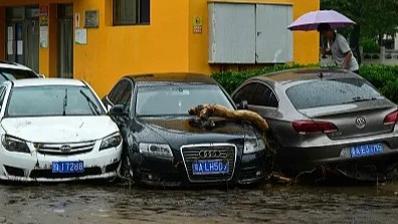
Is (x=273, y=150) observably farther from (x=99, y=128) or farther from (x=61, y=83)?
(x=61, y=83)

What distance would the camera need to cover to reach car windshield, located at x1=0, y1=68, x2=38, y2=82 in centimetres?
1574

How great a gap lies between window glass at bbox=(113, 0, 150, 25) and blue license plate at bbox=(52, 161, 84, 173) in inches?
413

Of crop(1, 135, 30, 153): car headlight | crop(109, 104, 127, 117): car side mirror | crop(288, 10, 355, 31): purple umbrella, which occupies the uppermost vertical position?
crop(288, 10, 355, 31): purple umbrella

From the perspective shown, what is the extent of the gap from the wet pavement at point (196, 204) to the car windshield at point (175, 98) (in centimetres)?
135

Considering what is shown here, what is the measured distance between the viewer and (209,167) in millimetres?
11148

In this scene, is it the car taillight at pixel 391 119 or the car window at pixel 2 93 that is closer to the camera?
the car taillight at pixel 391 119

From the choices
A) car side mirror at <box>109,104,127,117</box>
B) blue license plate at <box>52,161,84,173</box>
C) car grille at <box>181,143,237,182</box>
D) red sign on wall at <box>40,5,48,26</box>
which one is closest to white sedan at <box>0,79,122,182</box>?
blue license plate at <box>52,161,84,173</box>

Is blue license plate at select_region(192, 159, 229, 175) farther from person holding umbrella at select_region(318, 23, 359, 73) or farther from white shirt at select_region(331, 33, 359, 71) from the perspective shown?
white shirt at select_region(331, 33, 359, 71)

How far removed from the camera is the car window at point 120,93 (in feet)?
43.8

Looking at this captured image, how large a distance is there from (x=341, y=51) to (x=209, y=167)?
5250 mm

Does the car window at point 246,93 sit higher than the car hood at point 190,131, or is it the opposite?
the car window at point 246,93

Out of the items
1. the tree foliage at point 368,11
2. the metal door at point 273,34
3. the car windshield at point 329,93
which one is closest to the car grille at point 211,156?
the car windshield at point 329,93

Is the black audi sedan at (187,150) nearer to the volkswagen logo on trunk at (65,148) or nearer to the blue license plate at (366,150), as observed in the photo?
the volkswagen logo on trunk at (65,148)

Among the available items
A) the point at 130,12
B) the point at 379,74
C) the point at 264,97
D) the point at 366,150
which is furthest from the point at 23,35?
the point at 366,150
